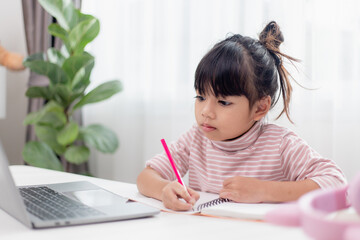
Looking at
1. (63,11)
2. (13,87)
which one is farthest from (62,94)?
(13,87)

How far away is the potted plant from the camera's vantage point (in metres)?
2.29

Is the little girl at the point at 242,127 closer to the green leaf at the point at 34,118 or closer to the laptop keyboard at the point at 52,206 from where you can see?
the laptop keyboard at the point at 52,206

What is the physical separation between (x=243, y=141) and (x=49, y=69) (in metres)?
1.48

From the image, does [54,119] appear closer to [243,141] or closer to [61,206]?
[243,141]

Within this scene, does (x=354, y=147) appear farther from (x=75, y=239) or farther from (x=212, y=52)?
(x=75, y=239)

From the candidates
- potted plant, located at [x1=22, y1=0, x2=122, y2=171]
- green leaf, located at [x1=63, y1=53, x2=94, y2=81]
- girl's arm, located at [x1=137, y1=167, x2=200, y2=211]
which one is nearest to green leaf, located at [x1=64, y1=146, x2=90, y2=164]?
potted plant, located at [x1=22, y1=0, x2=122, y2=171]

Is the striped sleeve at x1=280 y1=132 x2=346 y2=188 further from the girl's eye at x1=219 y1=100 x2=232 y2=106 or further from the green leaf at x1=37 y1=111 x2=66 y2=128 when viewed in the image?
the green leaf at x1=37 y1=111 x2=66 y2=128

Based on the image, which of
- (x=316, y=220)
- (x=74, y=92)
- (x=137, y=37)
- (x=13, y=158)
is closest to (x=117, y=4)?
(x=137, y=37)

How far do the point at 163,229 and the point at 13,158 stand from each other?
2.58 m

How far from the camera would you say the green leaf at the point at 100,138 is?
241 centimetres

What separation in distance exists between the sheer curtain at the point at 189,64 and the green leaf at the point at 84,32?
307 millimetres

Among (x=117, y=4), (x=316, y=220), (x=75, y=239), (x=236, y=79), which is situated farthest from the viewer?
(x=117, y=4)

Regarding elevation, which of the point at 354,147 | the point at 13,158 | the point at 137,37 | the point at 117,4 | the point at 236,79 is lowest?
the point at 13,158

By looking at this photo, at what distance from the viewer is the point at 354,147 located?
1896 mm
